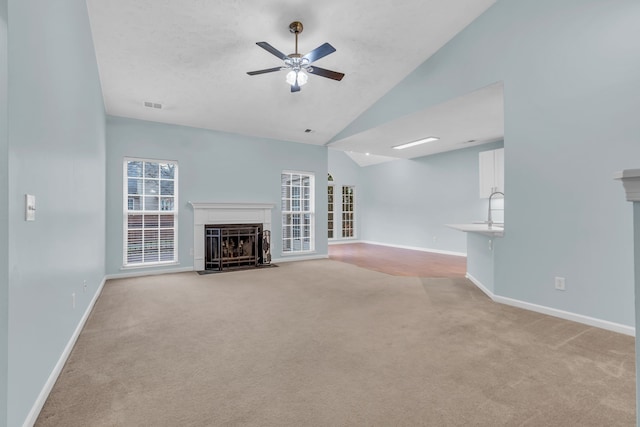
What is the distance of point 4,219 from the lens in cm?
127

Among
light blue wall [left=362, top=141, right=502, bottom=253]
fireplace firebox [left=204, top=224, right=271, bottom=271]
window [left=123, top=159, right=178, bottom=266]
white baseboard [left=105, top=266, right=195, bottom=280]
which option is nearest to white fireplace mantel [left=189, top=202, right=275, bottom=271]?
fireplace firebox [left=204, top=224, right=271, bottom=271]

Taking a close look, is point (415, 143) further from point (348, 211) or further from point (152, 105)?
point (152, 105)

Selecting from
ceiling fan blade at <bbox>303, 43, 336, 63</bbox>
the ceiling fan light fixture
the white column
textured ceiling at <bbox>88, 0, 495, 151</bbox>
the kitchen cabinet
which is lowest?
the white column

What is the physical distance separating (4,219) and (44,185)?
1.98 ft

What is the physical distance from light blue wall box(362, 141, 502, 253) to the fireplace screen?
482 cm

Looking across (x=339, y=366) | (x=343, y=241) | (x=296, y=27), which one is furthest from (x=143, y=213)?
(x=343, y=241)

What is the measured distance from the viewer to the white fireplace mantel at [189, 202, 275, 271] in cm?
568

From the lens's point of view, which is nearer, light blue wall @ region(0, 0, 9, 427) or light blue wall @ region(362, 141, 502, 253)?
light blue wall @ region(0, 0, 9, 427)

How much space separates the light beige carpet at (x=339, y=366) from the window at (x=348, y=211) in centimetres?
722

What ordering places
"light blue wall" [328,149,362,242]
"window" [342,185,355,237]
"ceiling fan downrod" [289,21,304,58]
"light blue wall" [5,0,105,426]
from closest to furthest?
"light blue wall" [5,0,105,426], "ceiling fan downrod" [289,21,304,58], "light blue wall" [328,149,362,242], "window" [342,185,355,237]

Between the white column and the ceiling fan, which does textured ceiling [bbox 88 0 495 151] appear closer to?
the ceiling fan

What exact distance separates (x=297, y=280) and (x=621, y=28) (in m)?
4.66

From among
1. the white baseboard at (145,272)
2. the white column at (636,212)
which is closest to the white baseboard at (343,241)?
the white baseboard at (145,272)

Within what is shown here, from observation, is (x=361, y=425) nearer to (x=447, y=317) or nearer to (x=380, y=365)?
(x=380, y=365)
